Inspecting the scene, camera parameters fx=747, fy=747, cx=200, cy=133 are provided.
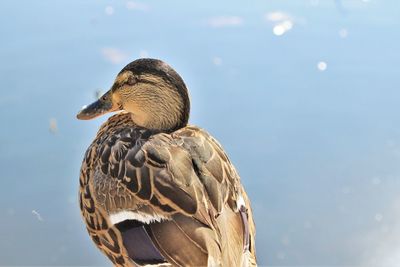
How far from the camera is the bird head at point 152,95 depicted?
3520mm

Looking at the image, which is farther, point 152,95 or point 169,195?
point 152,95

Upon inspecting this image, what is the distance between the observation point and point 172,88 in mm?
3533

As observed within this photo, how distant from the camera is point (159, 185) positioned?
309 centimetres

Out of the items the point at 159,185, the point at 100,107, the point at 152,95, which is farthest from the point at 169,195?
the point at 100,107

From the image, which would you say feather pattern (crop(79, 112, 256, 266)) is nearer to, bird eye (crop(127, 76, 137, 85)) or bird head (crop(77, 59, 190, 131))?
bird head (crop(77, 59, 190, 131))

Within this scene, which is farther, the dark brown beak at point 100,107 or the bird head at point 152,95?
the dark brown beak at point 100,107

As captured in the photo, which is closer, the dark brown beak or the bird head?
the bird head

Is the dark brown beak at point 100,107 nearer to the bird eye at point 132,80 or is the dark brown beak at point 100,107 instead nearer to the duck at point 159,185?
the duck at point 159,185

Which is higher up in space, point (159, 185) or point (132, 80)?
point (132, 80)

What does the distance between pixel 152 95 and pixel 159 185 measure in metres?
0.66

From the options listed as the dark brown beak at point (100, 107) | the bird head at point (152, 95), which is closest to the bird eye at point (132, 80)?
the bird head at point (152, 95)

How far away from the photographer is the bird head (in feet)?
11.5

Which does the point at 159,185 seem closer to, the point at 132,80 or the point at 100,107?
the point at 132,80

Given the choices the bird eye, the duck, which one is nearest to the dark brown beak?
the duck
